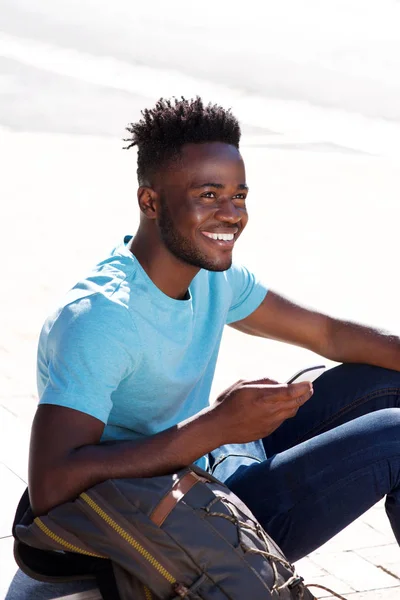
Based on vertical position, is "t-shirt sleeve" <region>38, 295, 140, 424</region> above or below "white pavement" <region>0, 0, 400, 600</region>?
below

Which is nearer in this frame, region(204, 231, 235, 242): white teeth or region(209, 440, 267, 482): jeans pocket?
region(204, 231, 235, 242): white teeth

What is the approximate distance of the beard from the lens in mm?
2812

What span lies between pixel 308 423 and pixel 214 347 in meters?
0.42

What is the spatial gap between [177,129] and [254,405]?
83 cm

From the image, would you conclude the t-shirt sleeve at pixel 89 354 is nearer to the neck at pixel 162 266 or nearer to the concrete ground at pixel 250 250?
the neck at pixel 162 266

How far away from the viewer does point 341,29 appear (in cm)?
1869

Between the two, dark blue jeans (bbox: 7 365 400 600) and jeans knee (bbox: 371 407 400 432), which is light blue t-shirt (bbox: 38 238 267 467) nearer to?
dark blue jeans (bbox: 7 365 400 600)

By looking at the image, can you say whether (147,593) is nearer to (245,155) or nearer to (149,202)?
(149,202)

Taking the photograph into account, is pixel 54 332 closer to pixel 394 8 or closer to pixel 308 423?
pixel 308 423

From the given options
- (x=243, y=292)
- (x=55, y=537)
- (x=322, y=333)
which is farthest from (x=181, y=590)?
(x=322, y=333)

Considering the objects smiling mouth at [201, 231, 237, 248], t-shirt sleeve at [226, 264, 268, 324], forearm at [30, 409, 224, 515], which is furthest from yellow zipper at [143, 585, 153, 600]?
t-shirt sleeve at [226, 264, 268, 324]

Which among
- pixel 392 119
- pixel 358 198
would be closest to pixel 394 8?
pixel 392 119

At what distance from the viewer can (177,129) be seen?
2.84m

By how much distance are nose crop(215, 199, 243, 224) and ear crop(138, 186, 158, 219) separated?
17 centimetres
